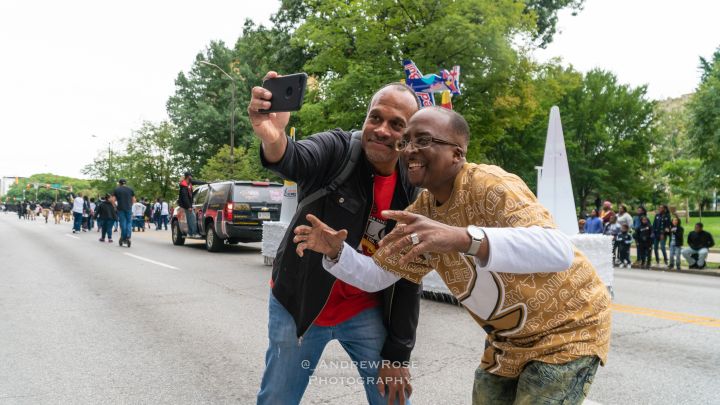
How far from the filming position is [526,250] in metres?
1.55

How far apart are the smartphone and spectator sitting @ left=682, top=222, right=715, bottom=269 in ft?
54.6

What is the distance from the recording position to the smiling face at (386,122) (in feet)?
7.52

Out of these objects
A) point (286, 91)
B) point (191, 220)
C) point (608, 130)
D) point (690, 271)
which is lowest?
point (690, 271)

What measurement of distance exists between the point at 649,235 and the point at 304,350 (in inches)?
643

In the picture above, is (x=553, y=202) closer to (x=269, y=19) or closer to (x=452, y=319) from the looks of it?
(x=452, y=319)

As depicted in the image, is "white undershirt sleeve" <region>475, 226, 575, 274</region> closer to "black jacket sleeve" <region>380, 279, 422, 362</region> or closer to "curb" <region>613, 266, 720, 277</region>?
"black jacket sleeve" <region>380, 279, 422, 362</region>

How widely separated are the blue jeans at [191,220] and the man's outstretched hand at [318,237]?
15644 mm

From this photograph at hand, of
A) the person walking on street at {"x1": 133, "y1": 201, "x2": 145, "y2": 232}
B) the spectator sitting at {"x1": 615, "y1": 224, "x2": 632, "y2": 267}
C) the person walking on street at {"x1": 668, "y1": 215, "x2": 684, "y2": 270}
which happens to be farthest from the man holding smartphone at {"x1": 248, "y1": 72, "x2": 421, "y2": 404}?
the person walking on street at {"x1": 133, "y1": 201, "x2": 145, "y2": 232}

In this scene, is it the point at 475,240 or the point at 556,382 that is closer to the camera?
the point at 475,240

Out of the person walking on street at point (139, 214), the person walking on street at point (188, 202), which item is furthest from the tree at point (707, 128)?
the person walking on street at point (139, 214)

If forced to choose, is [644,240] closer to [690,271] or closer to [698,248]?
[698,248]

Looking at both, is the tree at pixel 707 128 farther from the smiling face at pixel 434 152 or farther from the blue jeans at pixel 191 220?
the smiling face at pixel 434 152

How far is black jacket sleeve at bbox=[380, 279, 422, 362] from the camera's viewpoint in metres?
2.40

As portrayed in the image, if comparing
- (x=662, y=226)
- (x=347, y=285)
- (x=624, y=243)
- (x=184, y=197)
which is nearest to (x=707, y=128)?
(x=662, y=226)
